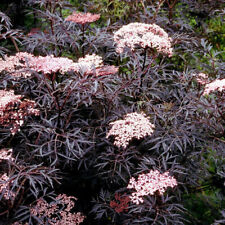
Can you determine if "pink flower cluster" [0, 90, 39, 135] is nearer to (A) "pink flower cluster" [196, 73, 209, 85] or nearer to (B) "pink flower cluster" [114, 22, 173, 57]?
(B) "pink flower cluster" [114, 22, 173, 57]

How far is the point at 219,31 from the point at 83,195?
2.87m

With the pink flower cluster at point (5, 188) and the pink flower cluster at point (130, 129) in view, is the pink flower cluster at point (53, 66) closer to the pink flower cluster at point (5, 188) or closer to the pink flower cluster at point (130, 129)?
the pink flower cluster at point (130, 129)

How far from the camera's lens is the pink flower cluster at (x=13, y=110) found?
1669mm

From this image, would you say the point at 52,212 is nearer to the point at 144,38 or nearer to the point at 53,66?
the point at 53,66

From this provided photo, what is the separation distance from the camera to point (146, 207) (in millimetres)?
1723

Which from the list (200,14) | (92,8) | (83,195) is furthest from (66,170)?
(200,14)

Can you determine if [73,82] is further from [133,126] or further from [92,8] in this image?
[92,8]

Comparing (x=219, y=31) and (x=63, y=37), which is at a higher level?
(x=63, y=37)

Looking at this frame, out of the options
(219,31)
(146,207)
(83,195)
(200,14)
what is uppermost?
(200,14)

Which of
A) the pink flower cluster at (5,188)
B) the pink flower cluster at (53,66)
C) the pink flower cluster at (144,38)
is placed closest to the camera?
the pink flower cluster at (5,188)

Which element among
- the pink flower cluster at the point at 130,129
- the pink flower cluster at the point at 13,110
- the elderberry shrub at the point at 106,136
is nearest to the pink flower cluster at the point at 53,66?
the elderberry shrub at the point at 106,136

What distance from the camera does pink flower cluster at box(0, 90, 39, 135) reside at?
1.67m

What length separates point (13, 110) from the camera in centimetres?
182

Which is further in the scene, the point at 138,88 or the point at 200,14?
the point at 200,14
